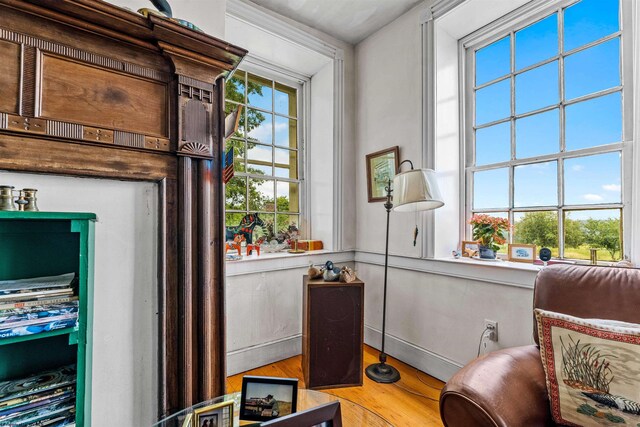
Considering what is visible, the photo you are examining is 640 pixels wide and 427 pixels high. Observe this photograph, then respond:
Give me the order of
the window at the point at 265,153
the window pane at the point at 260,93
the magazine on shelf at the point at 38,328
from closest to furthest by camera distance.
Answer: the magazine on shelf at the point at 38,328, the window at the point at 265,153, the window pane at the point at 260,93

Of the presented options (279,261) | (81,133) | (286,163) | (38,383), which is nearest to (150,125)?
(81,133)

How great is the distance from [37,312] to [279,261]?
5.09 ft

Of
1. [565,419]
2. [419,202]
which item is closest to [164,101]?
[419,202]

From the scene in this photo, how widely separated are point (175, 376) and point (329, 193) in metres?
1.88

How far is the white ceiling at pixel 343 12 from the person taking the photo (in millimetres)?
2227

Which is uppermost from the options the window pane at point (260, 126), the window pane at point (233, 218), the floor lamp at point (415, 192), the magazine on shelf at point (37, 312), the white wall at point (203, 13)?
the white wall at point (203, 13)

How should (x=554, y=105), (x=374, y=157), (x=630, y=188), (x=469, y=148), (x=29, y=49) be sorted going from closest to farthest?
(x=29, y=49), (x=630, y=188), (x=554, y=105), (x=469, y=148), (x=374, y=157)

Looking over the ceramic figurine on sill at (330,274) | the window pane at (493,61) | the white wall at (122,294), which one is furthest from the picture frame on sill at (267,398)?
the window pane at (493,61)

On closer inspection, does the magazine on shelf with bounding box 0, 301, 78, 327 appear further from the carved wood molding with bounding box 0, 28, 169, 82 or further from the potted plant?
the potted plant

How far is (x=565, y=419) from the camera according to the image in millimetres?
969

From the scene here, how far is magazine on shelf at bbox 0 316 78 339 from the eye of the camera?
793 mm

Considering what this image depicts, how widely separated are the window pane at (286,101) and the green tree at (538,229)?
86.8 inches

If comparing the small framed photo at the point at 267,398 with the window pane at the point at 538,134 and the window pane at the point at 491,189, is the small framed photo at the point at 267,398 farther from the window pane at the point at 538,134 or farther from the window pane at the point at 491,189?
the window pane at the point at 538,134

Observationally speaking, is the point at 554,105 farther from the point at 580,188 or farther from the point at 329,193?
the point at 329,193
